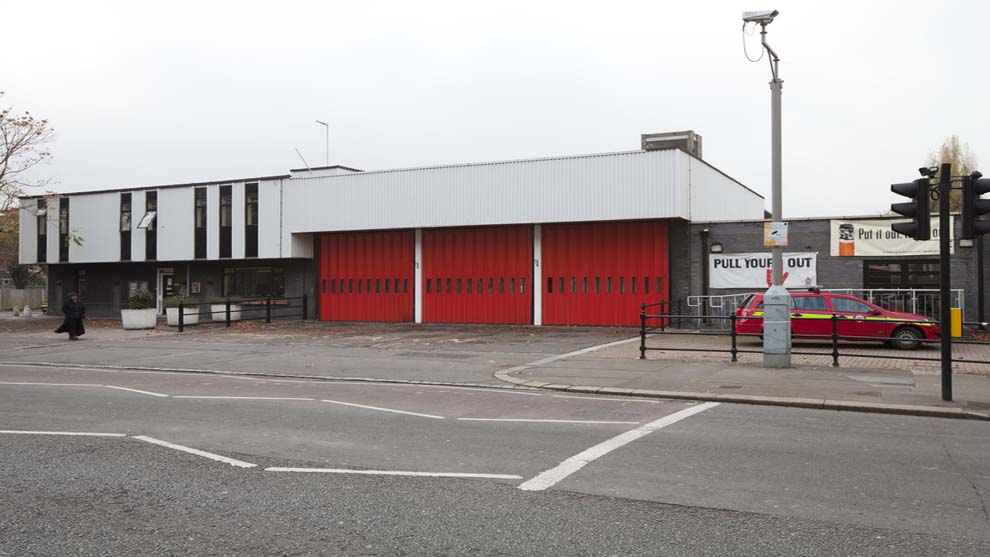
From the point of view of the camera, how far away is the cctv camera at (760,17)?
1473cm

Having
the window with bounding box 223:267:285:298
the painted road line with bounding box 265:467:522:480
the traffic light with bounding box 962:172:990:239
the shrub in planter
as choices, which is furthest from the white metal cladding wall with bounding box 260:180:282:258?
the painted road line with bounding box 265:467:522:480

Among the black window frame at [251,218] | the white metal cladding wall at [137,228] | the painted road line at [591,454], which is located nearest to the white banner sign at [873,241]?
the painted road line at [591,454]

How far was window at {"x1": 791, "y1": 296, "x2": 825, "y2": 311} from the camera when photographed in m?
20.4

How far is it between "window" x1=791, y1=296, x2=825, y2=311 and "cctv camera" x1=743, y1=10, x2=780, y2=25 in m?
8.43

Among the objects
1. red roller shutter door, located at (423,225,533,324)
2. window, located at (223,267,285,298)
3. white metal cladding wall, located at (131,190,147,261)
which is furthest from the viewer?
white metal cladding wall, located at (131,190,147,261)

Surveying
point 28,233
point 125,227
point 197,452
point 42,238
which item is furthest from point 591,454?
point 28,233

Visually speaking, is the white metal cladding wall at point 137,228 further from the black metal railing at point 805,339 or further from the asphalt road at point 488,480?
the asphalt road at point 488,480

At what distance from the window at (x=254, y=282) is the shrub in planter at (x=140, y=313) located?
5.99m

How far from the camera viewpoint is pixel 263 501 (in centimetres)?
601

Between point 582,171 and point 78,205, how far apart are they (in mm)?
26873

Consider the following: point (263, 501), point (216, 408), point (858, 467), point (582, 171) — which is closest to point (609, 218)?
point (582, 171)

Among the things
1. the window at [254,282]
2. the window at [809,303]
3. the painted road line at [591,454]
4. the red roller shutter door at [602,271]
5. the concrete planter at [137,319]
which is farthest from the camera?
the window at [254,282]

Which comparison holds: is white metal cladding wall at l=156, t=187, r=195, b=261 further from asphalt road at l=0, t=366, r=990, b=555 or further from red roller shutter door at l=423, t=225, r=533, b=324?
asphalt road at l=0, t=366, r=990, b=555

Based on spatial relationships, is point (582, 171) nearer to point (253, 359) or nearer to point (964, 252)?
point (964, 252)
